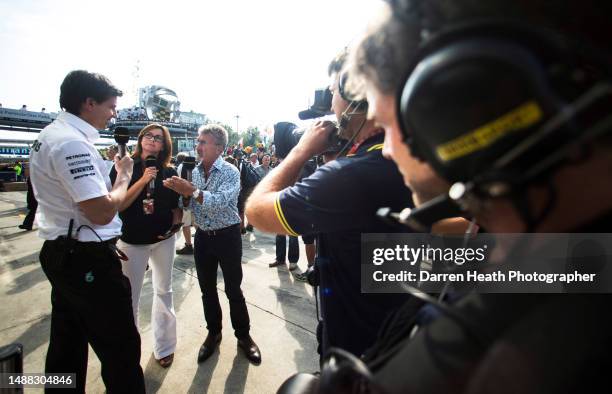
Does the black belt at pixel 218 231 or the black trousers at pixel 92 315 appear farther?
the black belt at pixel 218 231

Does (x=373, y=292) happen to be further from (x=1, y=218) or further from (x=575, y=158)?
(x=1, y=218)

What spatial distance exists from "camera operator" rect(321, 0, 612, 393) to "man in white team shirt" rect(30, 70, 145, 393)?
2.01 m

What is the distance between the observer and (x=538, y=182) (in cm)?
41

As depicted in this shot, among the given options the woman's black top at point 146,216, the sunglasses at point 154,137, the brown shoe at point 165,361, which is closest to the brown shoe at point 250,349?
the brown shoe at point 165,361

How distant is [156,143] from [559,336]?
11.2 feet

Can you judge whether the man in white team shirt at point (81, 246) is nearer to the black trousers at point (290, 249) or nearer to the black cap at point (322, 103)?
the black cap at point (322, 103)

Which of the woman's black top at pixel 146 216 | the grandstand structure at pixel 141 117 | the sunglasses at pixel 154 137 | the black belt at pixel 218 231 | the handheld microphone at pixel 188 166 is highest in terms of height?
the grandstand structure at pixel 141 117

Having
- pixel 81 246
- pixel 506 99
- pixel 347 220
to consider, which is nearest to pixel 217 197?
pixel 81 246

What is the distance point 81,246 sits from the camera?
1876 millimetres

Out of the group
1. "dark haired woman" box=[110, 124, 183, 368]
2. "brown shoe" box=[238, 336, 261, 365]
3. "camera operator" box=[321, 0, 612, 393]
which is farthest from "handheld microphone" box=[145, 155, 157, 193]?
"camera operator" box=[321, 0, 612, 393]

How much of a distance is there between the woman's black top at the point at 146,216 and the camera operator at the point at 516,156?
2.75 m

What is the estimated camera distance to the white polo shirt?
1740 mm

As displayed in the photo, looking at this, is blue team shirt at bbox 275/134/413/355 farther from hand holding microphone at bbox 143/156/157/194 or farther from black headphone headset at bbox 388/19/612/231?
hand holding microphone at bbox 143/156/157/194

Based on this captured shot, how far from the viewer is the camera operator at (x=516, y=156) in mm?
380
